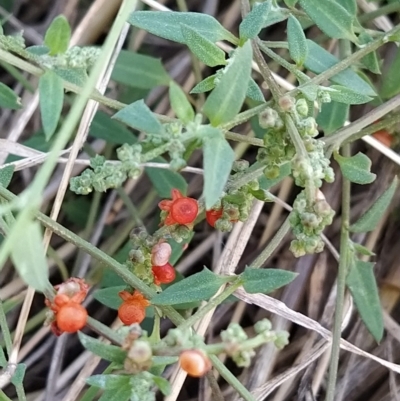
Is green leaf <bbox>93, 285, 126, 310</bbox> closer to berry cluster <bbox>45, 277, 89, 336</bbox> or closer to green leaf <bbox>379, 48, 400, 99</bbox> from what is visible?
berry cluster <bbox>45, 277, 89, 336</bbox>

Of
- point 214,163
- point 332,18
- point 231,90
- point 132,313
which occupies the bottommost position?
point 132,313

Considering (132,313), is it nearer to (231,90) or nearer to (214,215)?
(214,215)

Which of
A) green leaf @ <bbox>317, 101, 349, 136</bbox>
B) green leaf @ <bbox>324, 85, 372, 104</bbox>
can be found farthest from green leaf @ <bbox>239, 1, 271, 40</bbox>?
green leaf @ <bbox>317, 101, 349, 136</bbox>

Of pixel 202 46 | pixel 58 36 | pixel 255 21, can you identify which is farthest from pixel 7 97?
pixel 255 21

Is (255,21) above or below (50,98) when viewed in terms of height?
above

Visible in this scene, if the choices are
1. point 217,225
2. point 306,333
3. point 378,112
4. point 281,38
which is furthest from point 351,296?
point 281,38

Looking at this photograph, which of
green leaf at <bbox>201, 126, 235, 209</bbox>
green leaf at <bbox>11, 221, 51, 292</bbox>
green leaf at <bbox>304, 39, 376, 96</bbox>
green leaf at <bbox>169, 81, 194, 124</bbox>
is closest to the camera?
green leaf at <bbox>11, 221, 51, 292</bbox>

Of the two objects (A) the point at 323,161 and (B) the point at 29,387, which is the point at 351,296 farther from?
(B) the point at 29,387
